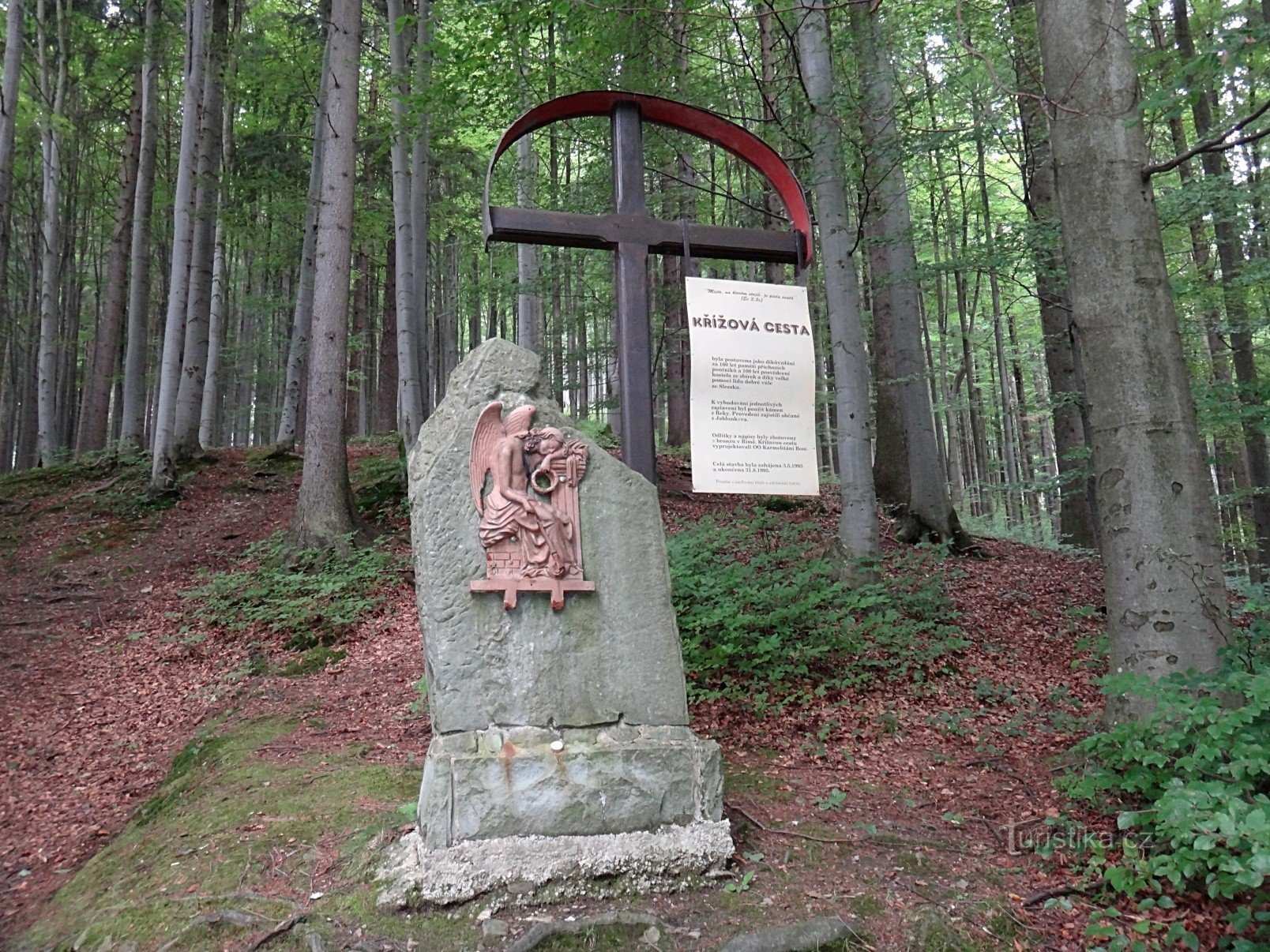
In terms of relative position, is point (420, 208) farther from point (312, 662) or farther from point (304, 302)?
point (312, 662)

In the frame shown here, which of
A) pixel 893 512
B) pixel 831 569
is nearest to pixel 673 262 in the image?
pixel 893 512

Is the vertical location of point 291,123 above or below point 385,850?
above

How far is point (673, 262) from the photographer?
13375mm

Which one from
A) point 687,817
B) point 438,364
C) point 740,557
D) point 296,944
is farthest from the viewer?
point 438,364

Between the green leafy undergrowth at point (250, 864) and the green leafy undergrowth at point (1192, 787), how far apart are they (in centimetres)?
259

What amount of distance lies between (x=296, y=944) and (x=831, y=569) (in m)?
4.99

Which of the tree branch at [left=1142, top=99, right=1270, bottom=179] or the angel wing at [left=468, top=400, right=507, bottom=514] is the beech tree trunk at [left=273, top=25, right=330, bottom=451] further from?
the tree branch at [left=1142, top=99, right=1270, bottom=179]

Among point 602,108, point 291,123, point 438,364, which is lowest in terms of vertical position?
point 602,108

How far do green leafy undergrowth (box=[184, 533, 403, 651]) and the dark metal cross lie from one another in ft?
17.1

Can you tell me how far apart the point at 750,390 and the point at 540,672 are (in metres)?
1.66

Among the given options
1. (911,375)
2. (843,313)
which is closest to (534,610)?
(843,313)

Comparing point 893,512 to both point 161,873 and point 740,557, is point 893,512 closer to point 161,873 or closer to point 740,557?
point 740,557

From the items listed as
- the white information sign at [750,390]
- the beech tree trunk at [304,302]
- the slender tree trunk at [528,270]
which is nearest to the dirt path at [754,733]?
the white information sign at [750,390]

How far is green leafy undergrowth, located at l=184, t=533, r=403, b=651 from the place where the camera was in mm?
7699
